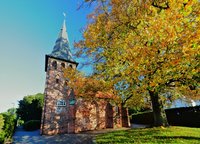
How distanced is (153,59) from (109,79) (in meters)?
3.98

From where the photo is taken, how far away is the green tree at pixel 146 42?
6.59 meters

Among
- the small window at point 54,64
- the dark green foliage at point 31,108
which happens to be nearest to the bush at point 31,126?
the dark green foliage at point 31,108

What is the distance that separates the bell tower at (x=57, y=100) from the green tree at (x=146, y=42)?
12203mm

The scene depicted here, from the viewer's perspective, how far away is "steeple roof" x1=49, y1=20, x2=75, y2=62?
84.5 feet

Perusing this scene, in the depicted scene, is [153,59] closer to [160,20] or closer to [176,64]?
[176,64]

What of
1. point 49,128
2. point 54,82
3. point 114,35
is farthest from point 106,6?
point 49,128

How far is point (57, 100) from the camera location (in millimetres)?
22094

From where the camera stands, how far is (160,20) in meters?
6.57

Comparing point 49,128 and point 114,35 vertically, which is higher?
point 114,35

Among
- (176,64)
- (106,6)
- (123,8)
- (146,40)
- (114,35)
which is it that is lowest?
(176,64)

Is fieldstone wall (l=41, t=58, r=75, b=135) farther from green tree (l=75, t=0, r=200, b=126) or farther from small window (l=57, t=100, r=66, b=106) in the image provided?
green tree (l=75, t=0, r=200, b=126)

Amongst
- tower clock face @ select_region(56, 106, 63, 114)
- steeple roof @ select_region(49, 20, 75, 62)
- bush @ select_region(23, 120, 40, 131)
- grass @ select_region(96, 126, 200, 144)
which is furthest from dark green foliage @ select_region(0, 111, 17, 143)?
steeple roof @ select_region(49, 20, 75, 62)

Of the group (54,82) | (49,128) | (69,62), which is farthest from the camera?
(69,62)

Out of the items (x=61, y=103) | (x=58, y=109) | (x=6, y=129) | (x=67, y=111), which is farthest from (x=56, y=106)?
(x=6, y=129)
